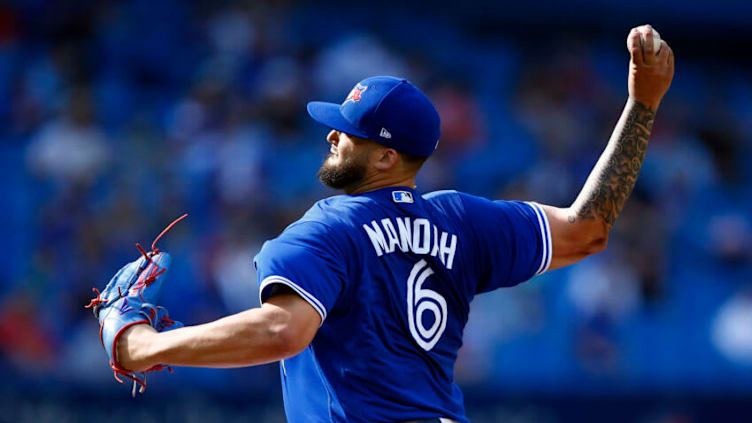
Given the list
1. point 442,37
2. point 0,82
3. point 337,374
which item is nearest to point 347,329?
point 337,374

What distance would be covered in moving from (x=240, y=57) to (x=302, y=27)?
1092mm

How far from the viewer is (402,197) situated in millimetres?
3055

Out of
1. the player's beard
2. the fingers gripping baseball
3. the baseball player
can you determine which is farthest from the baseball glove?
the fingers gripping baseball

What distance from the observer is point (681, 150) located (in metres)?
11.1

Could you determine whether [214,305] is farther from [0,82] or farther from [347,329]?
[347,329]

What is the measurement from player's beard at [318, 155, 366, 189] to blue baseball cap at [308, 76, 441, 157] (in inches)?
3.7

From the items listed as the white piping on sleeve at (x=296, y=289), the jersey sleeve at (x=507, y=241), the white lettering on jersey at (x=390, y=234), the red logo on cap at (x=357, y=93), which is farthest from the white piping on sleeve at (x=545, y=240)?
the white piping on sleeve at (x=296, y=289)

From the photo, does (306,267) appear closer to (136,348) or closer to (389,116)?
(136,348)

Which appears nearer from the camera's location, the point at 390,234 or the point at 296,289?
the point at 296,289

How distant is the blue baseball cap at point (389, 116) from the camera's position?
304 cm

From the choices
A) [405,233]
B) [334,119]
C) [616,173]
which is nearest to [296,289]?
[405,233]

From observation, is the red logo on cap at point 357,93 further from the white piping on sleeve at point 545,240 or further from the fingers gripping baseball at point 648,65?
the fingers gripping baseball at point 648,65

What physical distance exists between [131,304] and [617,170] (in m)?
1.66

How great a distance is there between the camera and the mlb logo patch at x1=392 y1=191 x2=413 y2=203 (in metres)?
3.04
